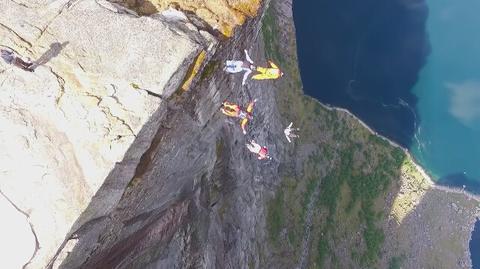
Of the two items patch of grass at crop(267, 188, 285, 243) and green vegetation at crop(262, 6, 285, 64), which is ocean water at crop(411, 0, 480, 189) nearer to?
green vegetation at crop(262, 6, 285, 64)

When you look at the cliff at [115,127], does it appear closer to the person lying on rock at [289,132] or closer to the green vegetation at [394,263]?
the person lying on rock at [289,132]

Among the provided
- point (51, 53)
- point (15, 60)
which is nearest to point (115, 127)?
point (51, 53)

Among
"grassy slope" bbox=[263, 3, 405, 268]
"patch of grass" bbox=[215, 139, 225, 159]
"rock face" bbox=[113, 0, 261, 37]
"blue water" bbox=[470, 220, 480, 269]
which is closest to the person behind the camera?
"rock face" bbox=[113, 0, 261, 37]

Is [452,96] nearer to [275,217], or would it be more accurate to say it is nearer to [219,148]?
[275,217]

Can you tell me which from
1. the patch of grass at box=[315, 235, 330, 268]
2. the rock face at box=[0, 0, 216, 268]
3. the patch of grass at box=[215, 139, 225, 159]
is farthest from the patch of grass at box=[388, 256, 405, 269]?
the rock face at box=[0, 0, 216, 268]

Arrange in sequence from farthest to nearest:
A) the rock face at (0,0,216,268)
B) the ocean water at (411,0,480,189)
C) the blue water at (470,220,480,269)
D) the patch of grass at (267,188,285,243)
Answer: the blue water at (470,220,480,269)
the ocean water at (411,0,480,189)
the patch of grass at (267,188,285,243)
the rock face at (0,0,216,268)

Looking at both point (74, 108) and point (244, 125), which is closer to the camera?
point (74, 108)

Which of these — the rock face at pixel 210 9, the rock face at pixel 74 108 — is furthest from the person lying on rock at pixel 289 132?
the rock face at pixel 74 108
